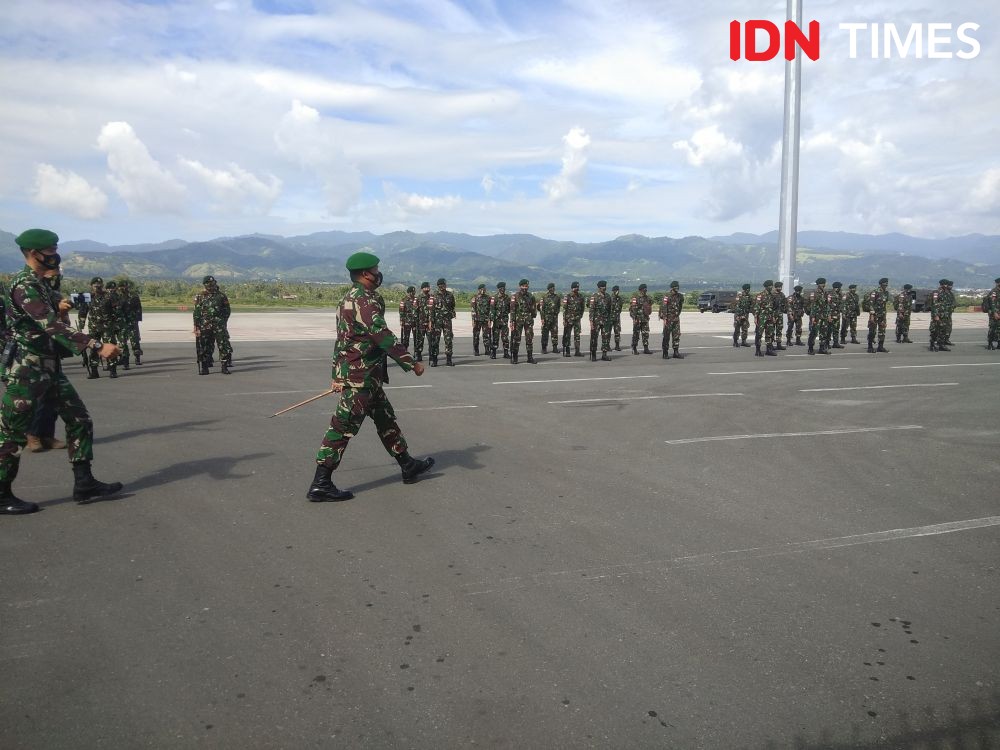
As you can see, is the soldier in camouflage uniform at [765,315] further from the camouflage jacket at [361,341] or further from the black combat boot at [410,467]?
the camouflage jacket at [361,341]

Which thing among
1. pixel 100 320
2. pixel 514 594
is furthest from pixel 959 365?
pixel 100 320

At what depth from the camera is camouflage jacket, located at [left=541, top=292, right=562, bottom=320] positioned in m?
19.8

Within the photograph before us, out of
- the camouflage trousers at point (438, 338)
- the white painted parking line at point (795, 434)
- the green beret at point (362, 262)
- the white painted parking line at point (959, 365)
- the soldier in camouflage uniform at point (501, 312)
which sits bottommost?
the white painted parking line at point (959, 365)

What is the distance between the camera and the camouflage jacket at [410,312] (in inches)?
719

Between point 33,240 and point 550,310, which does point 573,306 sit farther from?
point 33,240

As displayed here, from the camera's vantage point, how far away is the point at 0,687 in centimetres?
348

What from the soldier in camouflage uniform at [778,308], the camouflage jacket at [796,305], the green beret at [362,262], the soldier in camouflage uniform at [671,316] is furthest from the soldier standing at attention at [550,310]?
the green beret at [362,262]

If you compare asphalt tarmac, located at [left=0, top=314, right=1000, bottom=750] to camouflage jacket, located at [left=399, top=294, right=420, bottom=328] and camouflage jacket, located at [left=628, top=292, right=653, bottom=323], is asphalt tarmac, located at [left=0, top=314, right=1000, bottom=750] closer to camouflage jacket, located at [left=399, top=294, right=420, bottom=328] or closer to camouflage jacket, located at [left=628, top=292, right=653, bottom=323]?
camouflage jacket, located at [left=399, top=294, right=420, bottom=328]

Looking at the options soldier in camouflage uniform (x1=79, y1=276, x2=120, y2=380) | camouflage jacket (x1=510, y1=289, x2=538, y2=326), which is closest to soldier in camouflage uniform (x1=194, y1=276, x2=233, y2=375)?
soldier in camouflage uniform (x1=79, y1=276, x2=120, y2=380)

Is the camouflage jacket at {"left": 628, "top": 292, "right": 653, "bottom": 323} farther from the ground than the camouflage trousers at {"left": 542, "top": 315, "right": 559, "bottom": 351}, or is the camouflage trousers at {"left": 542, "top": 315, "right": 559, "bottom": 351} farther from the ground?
the camouflage jacket at {"left": 628, "top": 292, "right": 653, "bottom": 323}

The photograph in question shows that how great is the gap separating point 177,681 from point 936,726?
3504 millimetres

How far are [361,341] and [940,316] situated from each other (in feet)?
68.5

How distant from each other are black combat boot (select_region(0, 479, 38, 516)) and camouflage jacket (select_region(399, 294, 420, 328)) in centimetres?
1259

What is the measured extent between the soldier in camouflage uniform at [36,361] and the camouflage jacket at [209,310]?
913 centimetres
